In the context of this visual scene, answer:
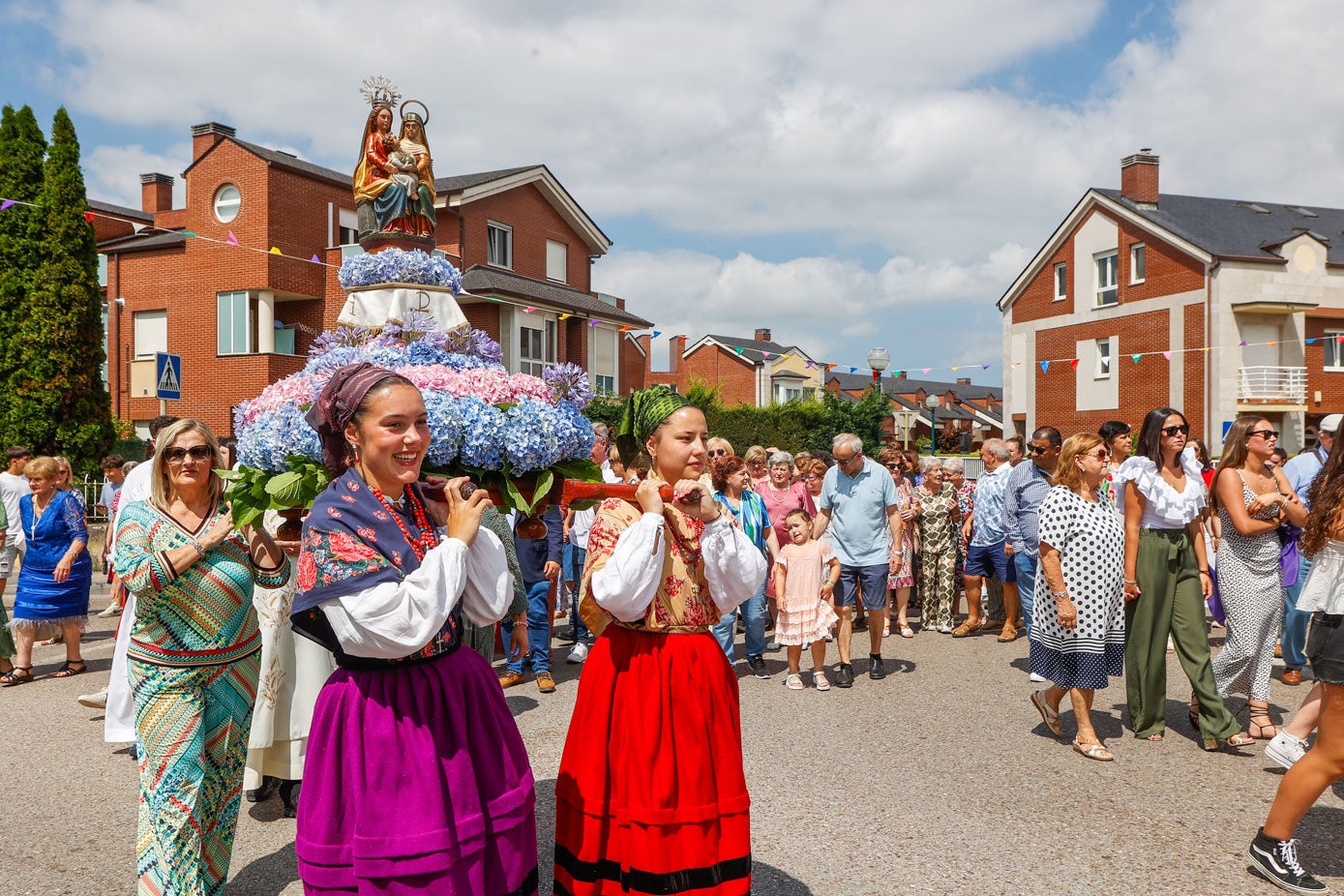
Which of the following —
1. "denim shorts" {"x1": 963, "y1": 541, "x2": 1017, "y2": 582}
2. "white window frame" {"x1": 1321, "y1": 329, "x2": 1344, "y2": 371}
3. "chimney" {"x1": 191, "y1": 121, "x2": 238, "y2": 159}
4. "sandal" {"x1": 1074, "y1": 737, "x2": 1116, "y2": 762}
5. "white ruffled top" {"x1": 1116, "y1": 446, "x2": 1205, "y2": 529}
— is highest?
"chimney" {"x1": 191, "y1": 121, "x2": 238, "y2": 159}

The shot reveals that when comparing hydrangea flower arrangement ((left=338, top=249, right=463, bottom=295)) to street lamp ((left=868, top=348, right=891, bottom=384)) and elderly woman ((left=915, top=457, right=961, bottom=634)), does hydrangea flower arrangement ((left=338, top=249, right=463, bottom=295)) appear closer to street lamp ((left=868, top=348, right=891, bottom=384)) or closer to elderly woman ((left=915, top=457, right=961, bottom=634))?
elderly woman ((left=915, top=457, right=961, bottom=634))

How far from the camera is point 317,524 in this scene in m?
2.60

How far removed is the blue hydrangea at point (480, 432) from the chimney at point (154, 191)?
120 feet

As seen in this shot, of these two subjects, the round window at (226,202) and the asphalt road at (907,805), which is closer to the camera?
the asphalt road at (907,805)

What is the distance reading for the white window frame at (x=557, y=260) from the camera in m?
30.8

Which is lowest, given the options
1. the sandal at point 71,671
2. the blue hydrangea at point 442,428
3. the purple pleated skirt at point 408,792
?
the sandal at point 71,671

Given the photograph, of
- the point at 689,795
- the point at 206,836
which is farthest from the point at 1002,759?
the point at 206,836

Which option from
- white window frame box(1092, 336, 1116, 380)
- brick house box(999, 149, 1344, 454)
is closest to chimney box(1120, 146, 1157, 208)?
brick house box(999, 149, 1344, 454)

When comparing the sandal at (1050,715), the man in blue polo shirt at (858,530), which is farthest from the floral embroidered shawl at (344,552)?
the man in blue polo shirt at (858,530)

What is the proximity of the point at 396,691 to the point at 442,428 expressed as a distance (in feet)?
3.15

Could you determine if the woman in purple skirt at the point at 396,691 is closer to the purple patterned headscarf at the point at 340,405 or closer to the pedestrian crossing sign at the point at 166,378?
the purple patterned headscarf at the point at 340,405

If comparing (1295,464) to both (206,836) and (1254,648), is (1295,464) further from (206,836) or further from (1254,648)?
(206,836)

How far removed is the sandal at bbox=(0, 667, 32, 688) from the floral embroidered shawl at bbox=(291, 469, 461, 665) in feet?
24.6

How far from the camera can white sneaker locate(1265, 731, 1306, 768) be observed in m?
4.61
